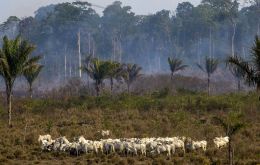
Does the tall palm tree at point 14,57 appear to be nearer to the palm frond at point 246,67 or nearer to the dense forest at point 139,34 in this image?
the palm frond at point 246,67

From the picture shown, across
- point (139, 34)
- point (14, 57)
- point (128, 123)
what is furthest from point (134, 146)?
point (139, 34)

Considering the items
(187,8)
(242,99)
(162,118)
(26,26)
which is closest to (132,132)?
(162,118)

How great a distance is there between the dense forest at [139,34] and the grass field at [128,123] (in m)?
51.9

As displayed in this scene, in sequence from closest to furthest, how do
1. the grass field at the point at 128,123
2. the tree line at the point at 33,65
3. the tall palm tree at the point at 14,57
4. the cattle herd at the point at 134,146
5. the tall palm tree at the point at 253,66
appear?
the tall palm tree at the point at 253,66
the tree line at the point at 33,65
the grass field at the point at 128,123
the cattle herd at the point at 134,146
the tall palm tree at the point at 14,57

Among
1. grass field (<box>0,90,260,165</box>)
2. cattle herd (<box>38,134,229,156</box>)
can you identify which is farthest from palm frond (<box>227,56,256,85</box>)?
cattle herd (<box>38,134,229,156</box>)

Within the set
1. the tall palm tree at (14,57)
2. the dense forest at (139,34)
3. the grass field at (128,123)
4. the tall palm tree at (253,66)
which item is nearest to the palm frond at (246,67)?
the tall palm tree at (253,66)

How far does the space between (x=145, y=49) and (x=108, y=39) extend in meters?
11.1

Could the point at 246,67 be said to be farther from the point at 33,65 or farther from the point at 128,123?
the point at 33,65

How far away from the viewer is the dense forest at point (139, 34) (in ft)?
302

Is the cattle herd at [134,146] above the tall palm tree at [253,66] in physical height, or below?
below

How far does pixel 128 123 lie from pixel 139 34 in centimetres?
7920

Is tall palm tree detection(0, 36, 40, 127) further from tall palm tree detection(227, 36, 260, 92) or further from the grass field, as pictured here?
tall palm tree detection(227, 36, 260, 92)

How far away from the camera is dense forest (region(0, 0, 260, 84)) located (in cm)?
9200

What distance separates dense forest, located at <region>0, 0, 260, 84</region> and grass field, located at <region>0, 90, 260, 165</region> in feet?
170
